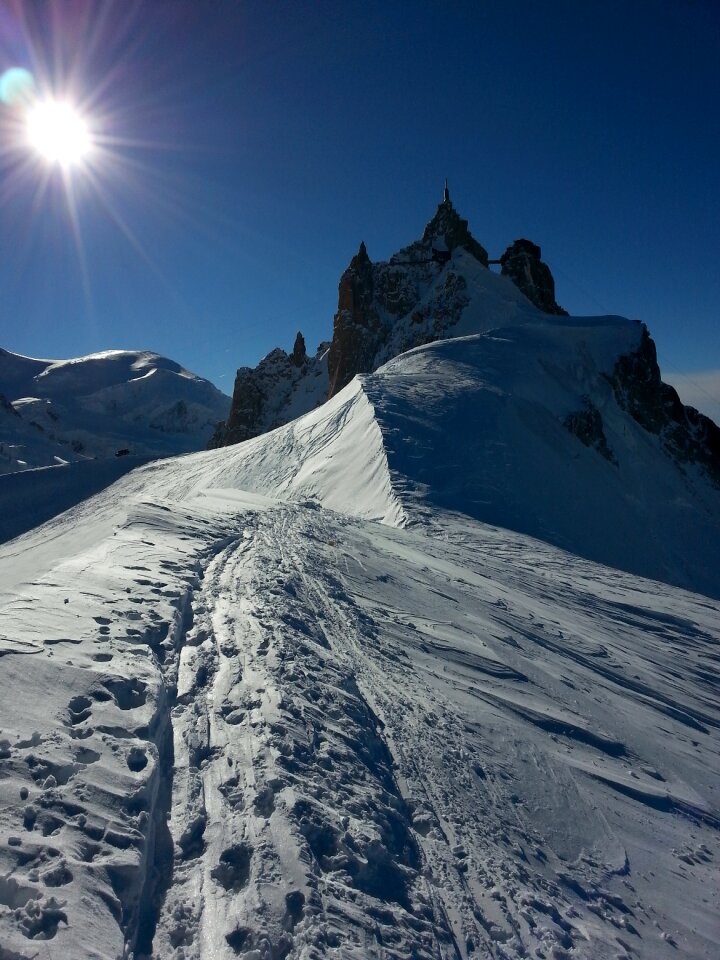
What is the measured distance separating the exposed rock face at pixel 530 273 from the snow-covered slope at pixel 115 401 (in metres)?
102

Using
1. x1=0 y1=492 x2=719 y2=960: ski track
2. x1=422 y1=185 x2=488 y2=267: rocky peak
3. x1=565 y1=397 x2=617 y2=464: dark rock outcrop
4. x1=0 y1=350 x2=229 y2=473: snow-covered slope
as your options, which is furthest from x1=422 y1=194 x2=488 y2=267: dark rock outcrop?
x1=0 y1=350 x2=229 y2=473: snow-covered slope

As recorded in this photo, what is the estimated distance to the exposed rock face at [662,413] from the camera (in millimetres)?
36344

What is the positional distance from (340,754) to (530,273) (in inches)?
2318

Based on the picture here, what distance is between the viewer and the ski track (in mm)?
3160

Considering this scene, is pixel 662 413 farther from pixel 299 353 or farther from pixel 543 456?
pixel 299 353

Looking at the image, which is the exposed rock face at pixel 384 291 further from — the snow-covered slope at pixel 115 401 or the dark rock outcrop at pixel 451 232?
the snow-covered slope at pixel 115 401

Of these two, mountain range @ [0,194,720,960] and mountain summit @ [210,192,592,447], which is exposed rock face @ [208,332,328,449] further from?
mountain range @ [0,194,720,960]

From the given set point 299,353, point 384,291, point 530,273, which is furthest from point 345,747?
point 299,353

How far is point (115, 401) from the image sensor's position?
167375mm

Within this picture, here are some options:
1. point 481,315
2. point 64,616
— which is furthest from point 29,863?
point 481,315

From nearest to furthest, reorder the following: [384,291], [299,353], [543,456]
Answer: [543,456] < [384,291] < [299,353]

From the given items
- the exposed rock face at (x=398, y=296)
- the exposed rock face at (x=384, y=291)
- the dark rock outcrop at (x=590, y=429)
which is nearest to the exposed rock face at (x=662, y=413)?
the dark rock outcrop at (x=590, y=429)

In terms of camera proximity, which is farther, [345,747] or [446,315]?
[446,315]

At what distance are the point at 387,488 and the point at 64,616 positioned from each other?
37.2ft
